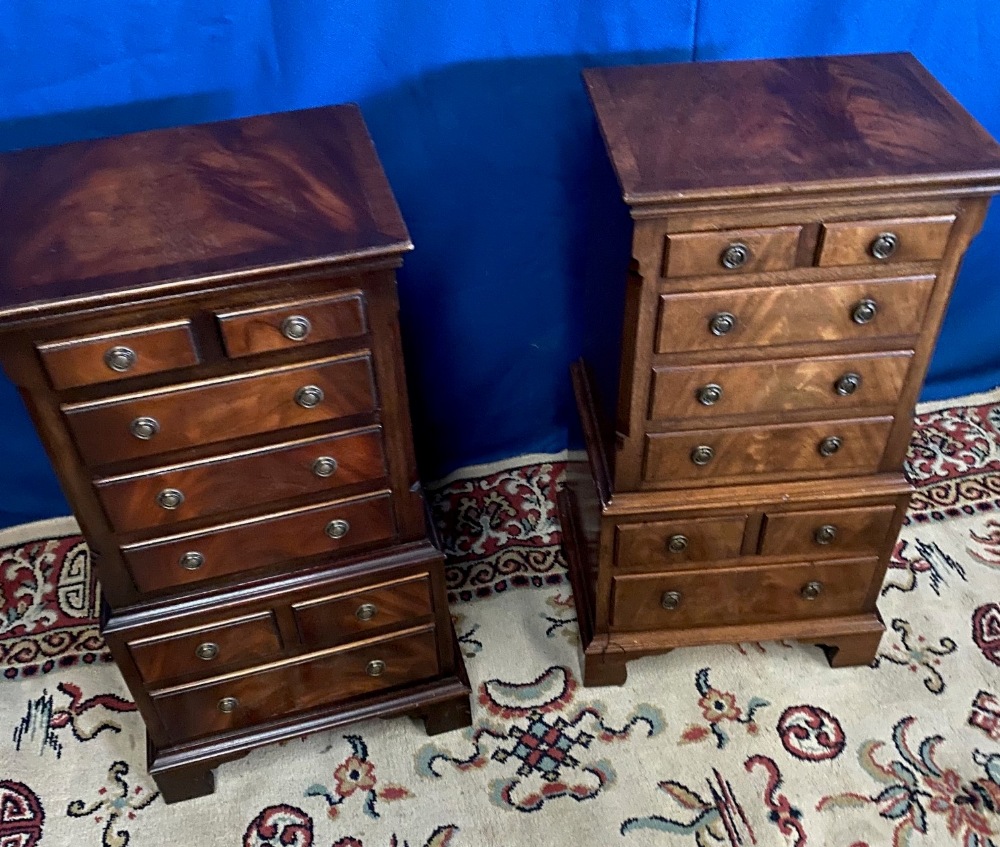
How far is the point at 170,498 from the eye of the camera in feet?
4.54

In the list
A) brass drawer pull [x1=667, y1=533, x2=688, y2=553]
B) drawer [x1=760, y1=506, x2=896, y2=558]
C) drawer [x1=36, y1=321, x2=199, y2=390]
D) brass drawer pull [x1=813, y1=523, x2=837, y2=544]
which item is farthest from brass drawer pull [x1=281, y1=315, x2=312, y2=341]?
brass drawer pull [x1=813, y1=523, x2=837, y2=544]

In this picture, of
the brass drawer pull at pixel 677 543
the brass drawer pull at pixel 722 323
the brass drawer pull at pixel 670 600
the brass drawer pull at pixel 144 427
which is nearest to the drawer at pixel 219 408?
the brass drawer pull at pixel 144 427

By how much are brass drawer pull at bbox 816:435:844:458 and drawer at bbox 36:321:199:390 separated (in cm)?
100

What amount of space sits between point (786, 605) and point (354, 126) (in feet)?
3.85

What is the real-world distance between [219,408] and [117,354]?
0.16 metres

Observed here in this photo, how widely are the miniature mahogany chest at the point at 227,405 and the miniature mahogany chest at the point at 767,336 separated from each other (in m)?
0.36

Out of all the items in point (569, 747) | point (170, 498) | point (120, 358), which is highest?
point (120, 358)

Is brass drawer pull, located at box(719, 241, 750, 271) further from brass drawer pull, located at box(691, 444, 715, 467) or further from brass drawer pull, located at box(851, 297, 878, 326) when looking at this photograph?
brass drawer pull, located at box(691, 444, 715, 467)

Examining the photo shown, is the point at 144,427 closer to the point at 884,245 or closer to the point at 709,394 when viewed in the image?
the point at 709,394

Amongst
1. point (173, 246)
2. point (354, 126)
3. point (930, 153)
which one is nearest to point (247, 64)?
point (354, 126)

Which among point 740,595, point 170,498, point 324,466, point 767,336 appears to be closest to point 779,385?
point 767,336

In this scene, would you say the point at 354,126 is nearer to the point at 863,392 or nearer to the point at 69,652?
the point at 863,392

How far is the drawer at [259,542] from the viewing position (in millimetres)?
1456

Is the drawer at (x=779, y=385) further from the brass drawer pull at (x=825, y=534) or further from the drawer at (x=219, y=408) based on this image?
the drawer at (x=219, y=408)
